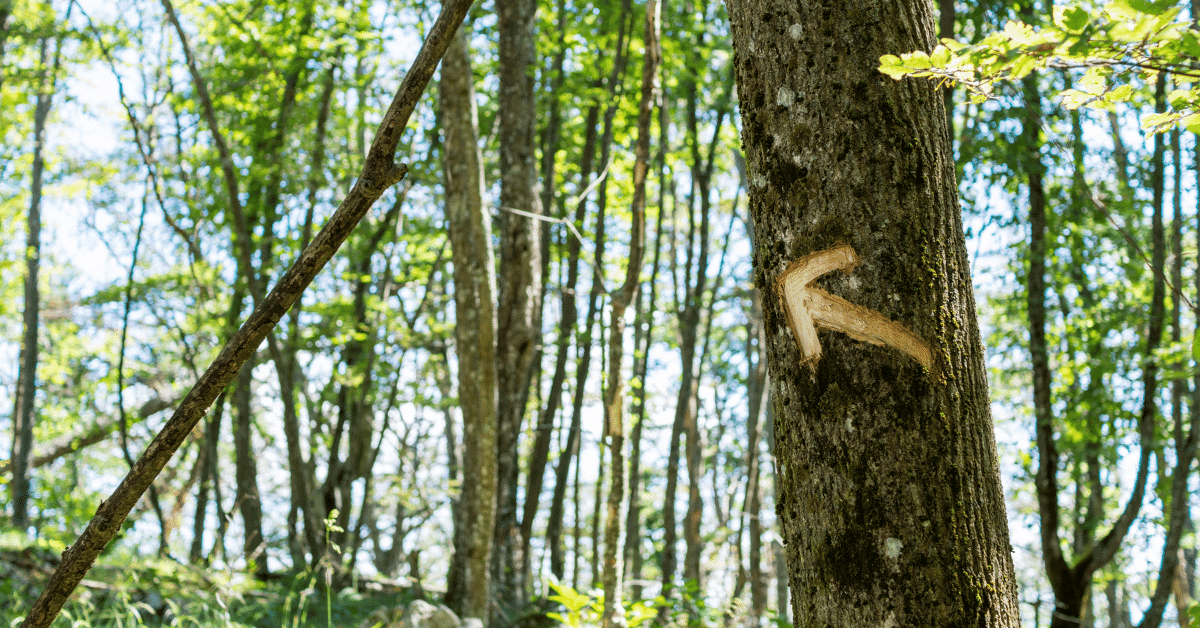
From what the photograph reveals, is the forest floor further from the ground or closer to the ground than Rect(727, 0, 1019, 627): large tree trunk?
closer to the ground

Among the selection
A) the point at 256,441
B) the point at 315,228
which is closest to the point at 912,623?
the point at 315,228

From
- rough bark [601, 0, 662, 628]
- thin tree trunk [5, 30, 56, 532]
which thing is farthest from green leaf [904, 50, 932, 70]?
thin tree trunk [5, 30, 56, 532]

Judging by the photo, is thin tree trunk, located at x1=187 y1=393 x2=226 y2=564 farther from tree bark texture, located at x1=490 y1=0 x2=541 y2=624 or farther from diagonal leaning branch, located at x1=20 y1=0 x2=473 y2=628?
diagonal leaning branch, located at x1=20 y1=0 x2=473 y2=628

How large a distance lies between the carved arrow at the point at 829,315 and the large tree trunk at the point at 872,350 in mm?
12

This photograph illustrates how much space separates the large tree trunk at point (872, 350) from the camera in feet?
4.28

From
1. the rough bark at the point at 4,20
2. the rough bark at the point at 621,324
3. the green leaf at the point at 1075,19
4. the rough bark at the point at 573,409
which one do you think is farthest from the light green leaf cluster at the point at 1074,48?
the rough bark at the point at 4,20

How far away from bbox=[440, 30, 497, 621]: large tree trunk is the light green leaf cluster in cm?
300

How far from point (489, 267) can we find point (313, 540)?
3.38 meters

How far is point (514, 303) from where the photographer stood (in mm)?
5566

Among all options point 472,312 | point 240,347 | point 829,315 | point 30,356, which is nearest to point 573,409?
point 472,312

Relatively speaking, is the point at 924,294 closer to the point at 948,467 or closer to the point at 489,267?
the point at 948,467

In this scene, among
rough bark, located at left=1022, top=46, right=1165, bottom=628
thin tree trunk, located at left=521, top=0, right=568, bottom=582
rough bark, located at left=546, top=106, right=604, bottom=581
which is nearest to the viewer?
rough bark, located at left=1022, top=46, right=1165, bottom=628

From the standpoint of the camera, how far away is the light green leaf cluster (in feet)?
4.09

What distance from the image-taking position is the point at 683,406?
8266mm
